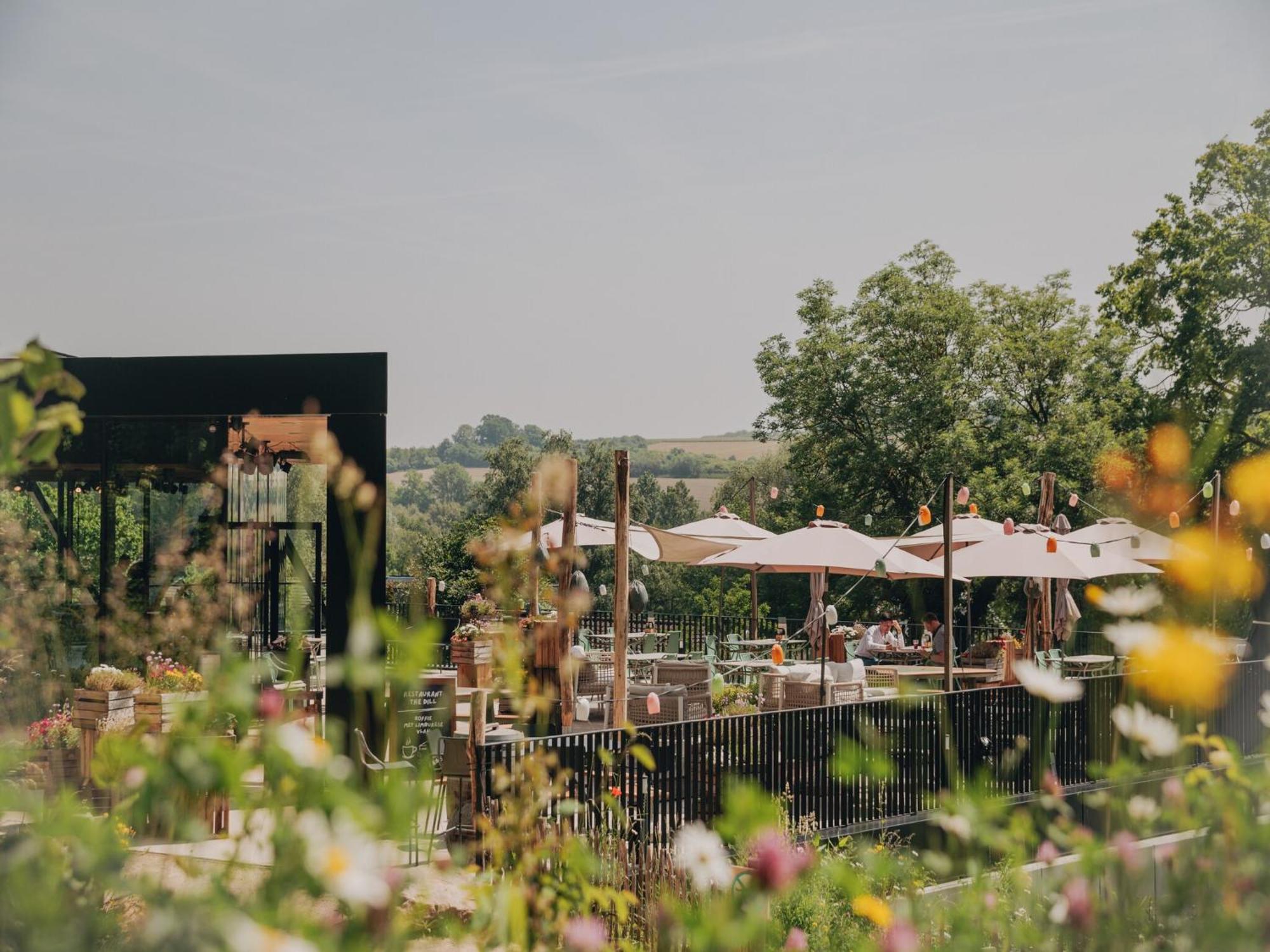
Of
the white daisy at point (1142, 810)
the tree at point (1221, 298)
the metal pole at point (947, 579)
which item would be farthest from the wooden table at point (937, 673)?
the white daisy at point (1142, 810)

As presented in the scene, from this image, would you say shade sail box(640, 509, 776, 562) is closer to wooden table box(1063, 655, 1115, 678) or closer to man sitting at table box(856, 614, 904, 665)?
man sitting at table box(856, 614, 904, 665)

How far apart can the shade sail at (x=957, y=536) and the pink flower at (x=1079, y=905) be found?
516 inches

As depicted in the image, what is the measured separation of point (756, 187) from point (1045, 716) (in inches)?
944

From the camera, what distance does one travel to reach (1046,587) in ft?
45.6

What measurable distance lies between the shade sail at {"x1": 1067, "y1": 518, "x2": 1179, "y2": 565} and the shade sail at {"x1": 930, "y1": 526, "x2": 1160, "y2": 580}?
0.15 metres

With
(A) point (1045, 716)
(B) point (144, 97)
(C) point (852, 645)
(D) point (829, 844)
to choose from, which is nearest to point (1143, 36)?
(C) point (852, 645)

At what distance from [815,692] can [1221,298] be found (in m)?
17.2

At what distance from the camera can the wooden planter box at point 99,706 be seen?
815cm

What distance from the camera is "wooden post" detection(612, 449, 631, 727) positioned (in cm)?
974

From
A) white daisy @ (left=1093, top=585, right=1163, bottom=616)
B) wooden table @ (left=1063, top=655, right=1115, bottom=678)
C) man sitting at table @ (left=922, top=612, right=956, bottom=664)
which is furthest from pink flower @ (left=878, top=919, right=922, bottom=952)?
man sitting at table @ (left=922, top=612, right=956, bottom=664)

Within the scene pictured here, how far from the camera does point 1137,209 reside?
86.8 feet

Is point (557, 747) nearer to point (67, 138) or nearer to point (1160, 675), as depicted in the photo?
point (1160, 675)

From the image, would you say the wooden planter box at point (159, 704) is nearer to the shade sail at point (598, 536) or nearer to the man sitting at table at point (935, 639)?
the shade sail at point (598, 536)

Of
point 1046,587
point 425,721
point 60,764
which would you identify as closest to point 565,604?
point 425,721
